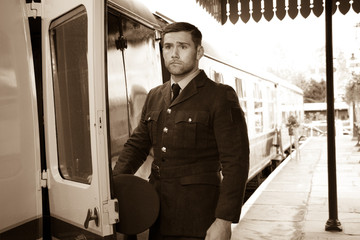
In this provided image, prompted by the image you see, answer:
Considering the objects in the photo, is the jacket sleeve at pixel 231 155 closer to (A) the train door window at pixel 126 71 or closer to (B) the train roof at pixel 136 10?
(A) the train door window at pixel 126 71

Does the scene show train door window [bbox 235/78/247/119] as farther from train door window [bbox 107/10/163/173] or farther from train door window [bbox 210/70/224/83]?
train door window [bbox 107/10/163/173]

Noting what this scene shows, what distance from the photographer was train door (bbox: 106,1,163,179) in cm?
359

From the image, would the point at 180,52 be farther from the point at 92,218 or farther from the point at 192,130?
the point at 92,218

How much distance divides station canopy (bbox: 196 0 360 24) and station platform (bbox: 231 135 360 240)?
9.37 feet

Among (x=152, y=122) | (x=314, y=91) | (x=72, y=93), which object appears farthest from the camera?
(x=314, y=91)

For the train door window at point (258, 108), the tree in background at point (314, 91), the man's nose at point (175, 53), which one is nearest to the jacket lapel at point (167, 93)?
the man's nose at point (175, 53)

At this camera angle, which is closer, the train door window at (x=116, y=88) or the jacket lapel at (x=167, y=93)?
the jacket lapel at (x=167, y=93)

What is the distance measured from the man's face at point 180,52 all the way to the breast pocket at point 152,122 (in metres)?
0.29

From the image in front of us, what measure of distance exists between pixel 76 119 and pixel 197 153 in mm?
675

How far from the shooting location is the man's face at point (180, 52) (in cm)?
241

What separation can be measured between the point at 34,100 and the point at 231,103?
1122 millimetres

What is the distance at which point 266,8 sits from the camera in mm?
6289

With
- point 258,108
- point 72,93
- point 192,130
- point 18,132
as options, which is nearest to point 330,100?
point 192,130

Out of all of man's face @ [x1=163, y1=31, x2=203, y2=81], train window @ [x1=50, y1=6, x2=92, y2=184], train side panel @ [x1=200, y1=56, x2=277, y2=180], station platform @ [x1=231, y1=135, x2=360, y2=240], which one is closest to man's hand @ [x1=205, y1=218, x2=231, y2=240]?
train window @ [x1=50, y1=6, x2=92, y2=184]
